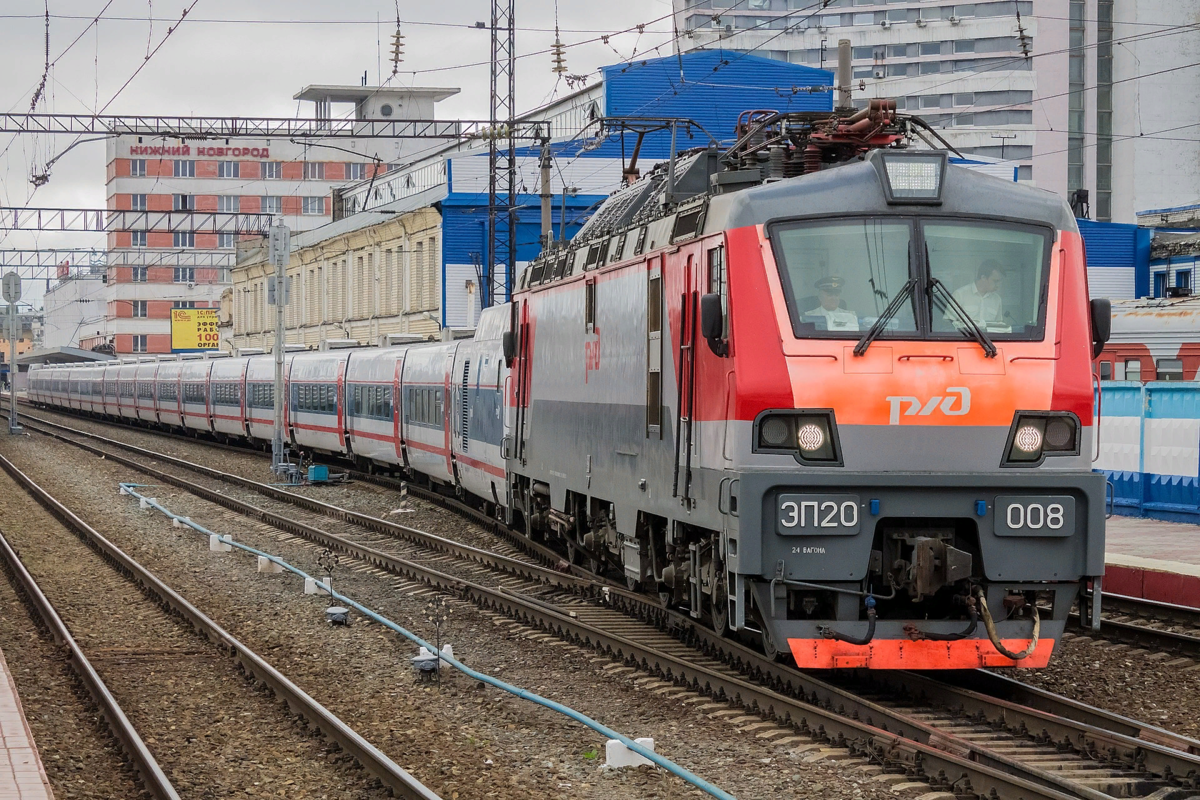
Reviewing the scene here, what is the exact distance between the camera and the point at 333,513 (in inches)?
1005

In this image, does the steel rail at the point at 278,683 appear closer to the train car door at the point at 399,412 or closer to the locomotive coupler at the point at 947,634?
the locomotive coupler at the point at 947,634

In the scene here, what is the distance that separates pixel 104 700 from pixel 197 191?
110m

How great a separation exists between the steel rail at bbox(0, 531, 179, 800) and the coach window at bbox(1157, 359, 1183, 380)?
69.5 feet

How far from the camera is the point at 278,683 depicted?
1121 centimetres

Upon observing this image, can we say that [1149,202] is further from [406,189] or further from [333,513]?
[333,513]

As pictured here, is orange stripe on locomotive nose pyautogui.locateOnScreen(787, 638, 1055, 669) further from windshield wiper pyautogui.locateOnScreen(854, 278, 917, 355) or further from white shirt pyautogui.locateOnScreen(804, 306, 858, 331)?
white shirt pyautogui.locateOnScreen(804, 306, 858, 331)

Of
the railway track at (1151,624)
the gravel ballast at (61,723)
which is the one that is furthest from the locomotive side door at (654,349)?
the gravel ballast at (61,723)

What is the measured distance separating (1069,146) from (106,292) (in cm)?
7245

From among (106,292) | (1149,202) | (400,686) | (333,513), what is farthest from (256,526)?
(106,292)

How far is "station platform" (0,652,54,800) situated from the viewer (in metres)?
8.02

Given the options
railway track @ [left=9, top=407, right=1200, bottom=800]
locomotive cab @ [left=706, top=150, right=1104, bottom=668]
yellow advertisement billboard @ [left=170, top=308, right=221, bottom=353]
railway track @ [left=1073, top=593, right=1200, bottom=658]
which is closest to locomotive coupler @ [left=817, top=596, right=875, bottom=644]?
locomotive cab @ [left=706, top=150, right=1104, bottom=668]

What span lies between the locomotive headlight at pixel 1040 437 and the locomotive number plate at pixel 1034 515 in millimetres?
241

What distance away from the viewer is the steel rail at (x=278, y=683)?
847 centimetres

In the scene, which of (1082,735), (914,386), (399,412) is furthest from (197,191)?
(1082,735)
